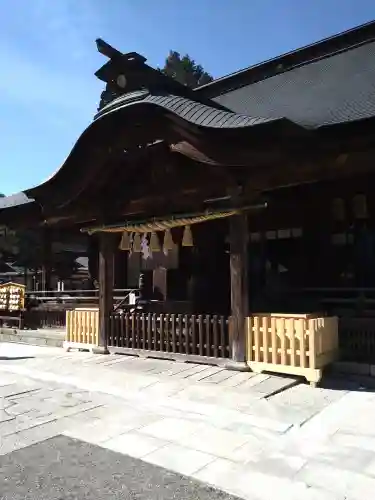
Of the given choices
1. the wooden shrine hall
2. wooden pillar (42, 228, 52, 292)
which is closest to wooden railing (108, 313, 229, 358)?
the wooden shrine hall

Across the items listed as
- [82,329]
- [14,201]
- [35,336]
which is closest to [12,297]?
[35,336]

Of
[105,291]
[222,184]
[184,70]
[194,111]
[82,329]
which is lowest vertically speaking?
[82,329]

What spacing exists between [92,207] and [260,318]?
186 inches

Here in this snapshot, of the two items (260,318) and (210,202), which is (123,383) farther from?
(210,202)

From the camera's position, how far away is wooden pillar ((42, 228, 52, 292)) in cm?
1516

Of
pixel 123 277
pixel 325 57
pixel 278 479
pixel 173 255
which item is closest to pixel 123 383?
pixel 278 479

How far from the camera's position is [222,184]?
7.54m

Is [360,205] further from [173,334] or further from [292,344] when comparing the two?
[173,334]

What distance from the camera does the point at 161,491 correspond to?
3234 mm

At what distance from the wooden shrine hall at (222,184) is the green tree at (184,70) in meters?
25.0

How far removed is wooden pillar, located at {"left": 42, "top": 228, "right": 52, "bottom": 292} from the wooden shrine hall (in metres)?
2.87

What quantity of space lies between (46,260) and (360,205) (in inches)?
424

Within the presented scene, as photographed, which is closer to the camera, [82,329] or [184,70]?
[82,329]

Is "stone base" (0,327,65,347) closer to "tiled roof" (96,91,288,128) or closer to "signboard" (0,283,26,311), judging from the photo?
"signboard" (0,283,26,311)
